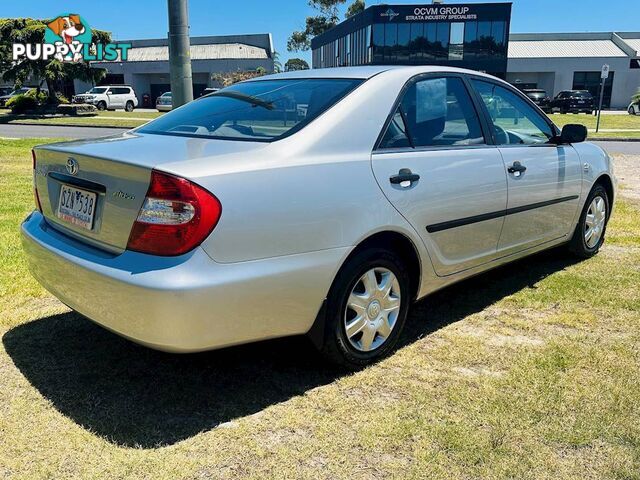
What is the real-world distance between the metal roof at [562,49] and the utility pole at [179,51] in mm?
55974

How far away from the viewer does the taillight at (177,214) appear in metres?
2.46

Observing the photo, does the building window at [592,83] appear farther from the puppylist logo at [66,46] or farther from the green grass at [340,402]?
the green grass at [340,402]

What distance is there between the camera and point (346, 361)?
3170 mm

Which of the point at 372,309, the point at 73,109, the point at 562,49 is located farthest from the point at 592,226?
the point at 562,49

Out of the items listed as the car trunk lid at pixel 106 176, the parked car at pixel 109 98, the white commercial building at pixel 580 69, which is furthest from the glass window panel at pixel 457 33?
the car trunk lid at pixel 106 176

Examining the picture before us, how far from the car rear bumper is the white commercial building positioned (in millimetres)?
Result: 55643

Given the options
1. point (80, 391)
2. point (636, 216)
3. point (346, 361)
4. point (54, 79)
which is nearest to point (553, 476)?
point (346, 361)

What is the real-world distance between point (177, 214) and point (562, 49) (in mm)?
65040

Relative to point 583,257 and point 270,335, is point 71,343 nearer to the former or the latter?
point 270,335

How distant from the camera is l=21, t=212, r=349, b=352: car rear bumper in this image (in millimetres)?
2467

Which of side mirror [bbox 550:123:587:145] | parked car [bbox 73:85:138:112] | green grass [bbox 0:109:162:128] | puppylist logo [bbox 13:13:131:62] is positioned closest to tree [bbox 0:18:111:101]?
puppylist logo [bbox 13:13:131:62]

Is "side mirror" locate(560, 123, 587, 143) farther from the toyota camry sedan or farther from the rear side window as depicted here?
the rear side window

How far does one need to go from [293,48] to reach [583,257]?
78.3 meters

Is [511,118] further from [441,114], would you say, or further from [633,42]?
[633,42]
